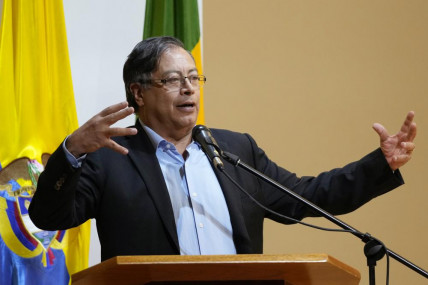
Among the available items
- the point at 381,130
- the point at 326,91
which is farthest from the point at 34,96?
the point at 326,91

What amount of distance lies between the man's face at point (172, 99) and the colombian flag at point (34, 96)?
420mm

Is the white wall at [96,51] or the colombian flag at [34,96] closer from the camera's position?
the colombian flag at [34,96]

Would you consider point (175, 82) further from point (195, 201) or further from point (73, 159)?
point (73, 159)

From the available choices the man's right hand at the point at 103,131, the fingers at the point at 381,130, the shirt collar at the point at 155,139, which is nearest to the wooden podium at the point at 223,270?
the man's right hand at the point at 103,131

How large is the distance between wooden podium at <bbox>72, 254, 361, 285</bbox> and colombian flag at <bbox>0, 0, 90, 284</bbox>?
3.53 feet

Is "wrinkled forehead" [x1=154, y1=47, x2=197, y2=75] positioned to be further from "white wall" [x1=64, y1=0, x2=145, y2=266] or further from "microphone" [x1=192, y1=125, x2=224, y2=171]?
"white wall" [x1=64, y1=0, x2=145, y2=266]

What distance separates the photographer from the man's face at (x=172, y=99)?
2.62 meters

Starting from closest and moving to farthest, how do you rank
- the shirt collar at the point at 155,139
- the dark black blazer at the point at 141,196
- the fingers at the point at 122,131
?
1. the fingers at the point at 122,131
2. the dark black blazer at the point at 141,196
3. the shirt collar at the point at 155,139

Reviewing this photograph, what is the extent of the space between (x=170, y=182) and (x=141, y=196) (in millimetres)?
141

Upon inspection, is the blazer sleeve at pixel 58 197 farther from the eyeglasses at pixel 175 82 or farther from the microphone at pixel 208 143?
the eyeglasses at pixel 175 82

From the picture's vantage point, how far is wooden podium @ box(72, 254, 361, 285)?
1605 mm

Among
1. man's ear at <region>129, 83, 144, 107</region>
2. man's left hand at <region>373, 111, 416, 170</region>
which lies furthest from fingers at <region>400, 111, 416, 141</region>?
man's ear at <region>129, 83, 144, 107</region>

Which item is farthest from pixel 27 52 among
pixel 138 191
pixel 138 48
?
pixel 138 191

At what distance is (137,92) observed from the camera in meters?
2.79
